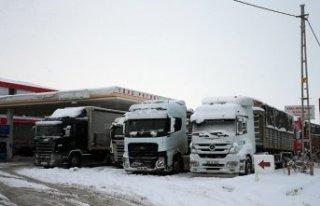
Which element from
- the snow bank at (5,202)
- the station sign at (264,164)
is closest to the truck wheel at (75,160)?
the station sign at (264,164)

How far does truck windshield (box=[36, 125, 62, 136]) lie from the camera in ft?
77.4

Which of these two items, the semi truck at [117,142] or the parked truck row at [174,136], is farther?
the semi truck at [117,142]

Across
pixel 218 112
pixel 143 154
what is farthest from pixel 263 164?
pixel 143 154

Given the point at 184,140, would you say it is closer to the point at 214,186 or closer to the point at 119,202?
the point at 214,186

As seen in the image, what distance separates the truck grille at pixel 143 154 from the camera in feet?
64.0

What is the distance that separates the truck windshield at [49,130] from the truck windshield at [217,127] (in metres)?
8.27

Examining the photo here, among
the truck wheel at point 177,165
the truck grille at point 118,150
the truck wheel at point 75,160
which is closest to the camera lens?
the truck wheel at point 177,165

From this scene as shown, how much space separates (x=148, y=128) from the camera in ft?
65.5

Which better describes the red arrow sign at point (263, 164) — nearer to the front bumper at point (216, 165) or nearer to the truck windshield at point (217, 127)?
the front bumper at point (216, 165)

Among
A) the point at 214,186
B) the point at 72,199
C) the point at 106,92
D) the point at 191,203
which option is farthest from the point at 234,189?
the point at 106,92

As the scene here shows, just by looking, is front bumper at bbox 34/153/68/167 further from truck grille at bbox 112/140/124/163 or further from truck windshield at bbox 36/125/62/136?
truck grille at bbox 112/140/124/163

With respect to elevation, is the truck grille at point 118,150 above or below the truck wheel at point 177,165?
above

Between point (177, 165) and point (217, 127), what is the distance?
3243mm

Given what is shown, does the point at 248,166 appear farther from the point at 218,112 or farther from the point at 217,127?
the point at 218,112
